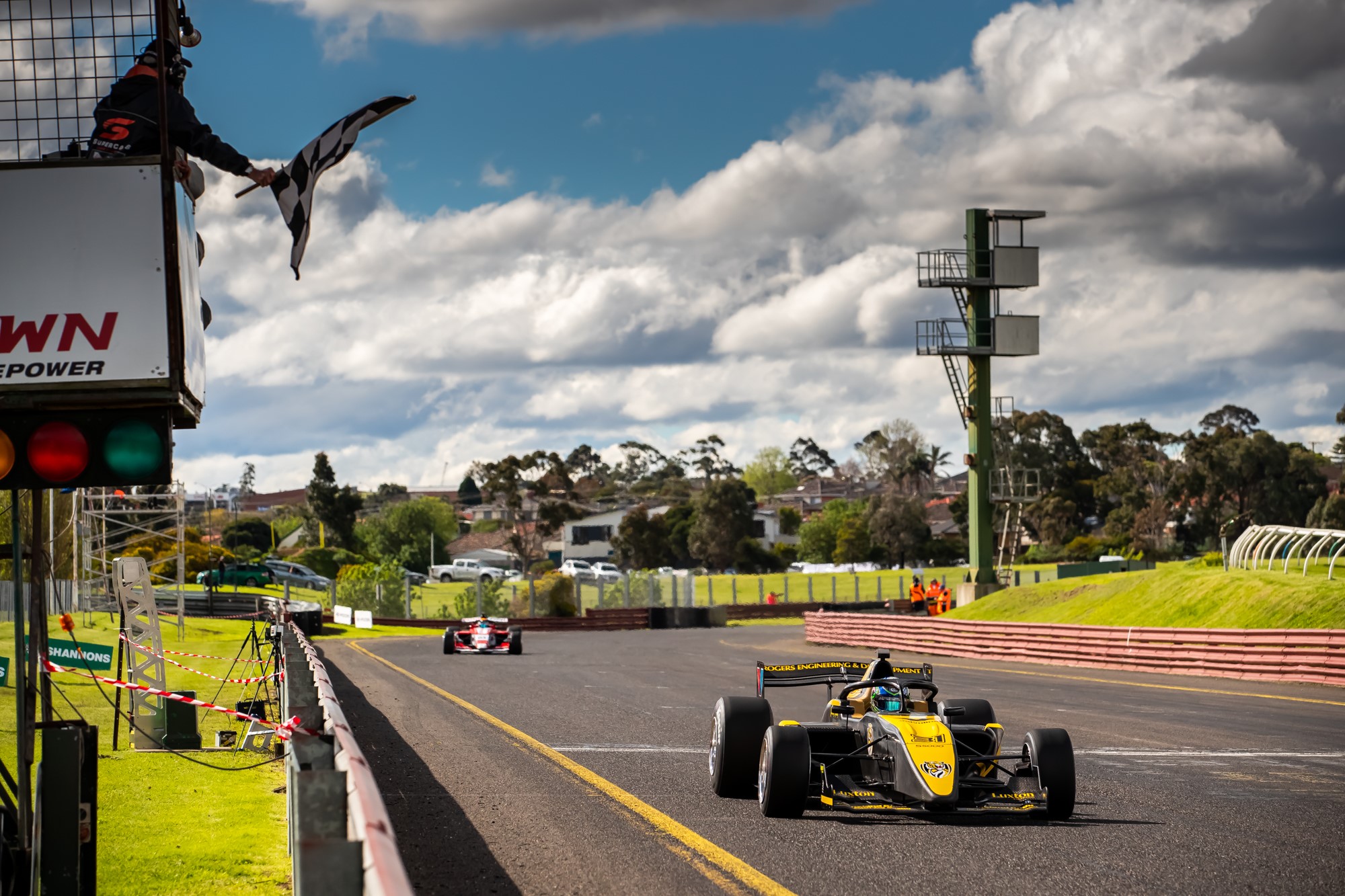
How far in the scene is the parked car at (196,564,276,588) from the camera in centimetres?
6219

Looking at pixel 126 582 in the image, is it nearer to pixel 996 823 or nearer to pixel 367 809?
pixel 996 823

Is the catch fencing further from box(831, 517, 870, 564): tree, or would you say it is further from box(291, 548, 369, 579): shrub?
box(831, 517, 870, 564): tree

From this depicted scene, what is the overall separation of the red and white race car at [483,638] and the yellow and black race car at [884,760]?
2134cm


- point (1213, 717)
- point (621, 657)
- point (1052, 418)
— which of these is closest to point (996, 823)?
point (1213, 717)

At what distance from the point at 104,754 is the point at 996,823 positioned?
28.0 ft

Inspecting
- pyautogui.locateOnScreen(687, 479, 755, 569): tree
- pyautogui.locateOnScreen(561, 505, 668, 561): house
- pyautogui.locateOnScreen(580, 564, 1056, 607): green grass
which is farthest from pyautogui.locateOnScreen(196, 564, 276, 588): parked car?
pyautogui.locateOnScreen(561, 505, 668, 561): house

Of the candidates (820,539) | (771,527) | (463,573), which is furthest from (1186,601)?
(771,527)

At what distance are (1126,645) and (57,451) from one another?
22.4 m

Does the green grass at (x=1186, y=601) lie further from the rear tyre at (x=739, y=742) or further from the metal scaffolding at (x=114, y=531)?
the metal scaffolding at (x=114, y=531)

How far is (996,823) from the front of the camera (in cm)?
854

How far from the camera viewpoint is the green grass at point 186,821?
24.8 ft

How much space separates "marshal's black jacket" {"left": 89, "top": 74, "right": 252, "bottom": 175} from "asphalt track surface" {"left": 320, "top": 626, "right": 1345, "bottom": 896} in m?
3.76

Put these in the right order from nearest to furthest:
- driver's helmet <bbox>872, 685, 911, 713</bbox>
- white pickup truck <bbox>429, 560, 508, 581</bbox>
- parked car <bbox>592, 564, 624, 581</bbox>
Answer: driver's helmet <bbox>872, 685, 911, 713</bbox> → parked car <bbox>592, 564, 624, 581</bbox> → white pickup truck <bbox>429, 560, 508, 581</bbox>

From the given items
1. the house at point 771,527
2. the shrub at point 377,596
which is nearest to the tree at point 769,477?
the house at point 771,527
